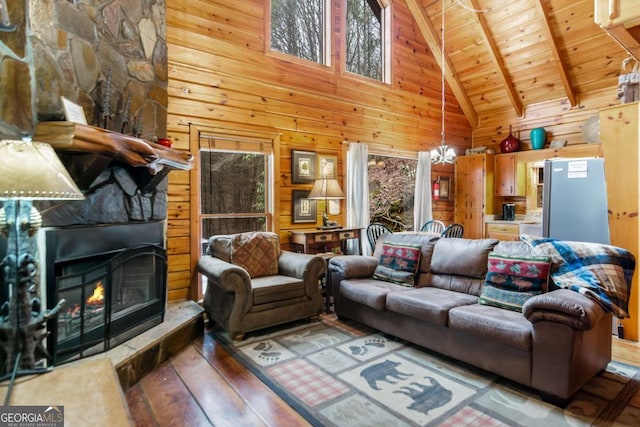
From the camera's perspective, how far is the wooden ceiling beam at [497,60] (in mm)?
5312

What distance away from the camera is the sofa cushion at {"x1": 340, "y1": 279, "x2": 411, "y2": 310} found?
3070 mm

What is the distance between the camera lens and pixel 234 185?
421 centimetres

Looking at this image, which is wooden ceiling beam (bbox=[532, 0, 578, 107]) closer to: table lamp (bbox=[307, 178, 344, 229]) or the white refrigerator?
the white refrigerator

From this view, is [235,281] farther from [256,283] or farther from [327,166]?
[327,166]

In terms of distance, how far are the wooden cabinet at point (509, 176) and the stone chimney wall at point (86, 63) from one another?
216 inches

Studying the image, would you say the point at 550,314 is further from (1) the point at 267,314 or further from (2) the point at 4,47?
(2) the point at 4,47

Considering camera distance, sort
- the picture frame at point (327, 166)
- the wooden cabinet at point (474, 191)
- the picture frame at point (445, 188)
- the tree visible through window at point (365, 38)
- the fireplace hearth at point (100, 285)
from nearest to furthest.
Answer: the fireplace hearth at point (100, 285) → the picture frame at point (327, 166) → the tree visible through window at point (365, 38) → the wooden cabinet at point (474, 191) → the picture frame at point (445, 188)

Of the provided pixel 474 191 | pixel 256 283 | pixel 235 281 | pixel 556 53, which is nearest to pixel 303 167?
pixel 256 283

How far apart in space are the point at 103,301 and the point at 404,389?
7.10 feet

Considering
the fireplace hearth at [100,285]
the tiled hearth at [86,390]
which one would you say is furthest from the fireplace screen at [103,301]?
the tiled hearth at [86,390]

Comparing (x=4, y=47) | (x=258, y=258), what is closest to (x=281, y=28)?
(x=258, y=258)

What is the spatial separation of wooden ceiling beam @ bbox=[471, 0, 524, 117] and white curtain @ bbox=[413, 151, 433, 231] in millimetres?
1756

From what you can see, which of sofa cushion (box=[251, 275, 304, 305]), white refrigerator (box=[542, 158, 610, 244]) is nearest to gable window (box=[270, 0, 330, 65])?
sofa cushion (box=[251, 275, 304, 305])

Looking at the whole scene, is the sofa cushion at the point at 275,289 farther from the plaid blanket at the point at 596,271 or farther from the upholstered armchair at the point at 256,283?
the plaid blanket at the point at 596,271
